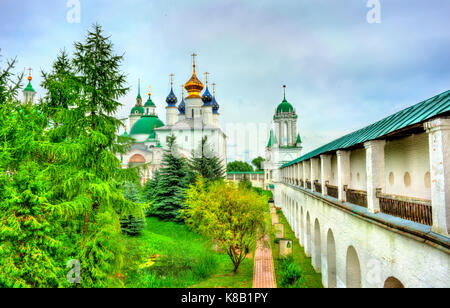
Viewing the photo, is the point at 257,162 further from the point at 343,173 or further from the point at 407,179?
the point at 407,179

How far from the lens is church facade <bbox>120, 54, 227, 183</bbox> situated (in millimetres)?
51112

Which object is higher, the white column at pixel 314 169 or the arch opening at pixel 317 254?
the white column at pixel 314 169

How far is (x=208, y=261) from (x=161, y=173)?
54.4 feet

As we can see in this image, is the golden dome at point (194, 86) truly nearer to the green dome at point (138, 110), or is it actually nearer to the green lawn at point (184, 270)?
the green dome at point (138, 110)

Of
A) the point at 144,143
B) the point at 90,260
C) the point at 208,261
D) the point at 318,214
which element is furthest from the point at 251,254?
the point at 144,143

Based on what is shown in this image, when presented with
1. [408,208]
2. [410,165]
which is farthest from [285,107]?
[408,208]

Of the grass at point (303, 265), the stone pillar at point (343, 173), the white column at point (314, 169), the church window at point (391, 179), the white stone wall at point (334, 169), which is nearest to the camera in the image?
the church window at point (391, 179)

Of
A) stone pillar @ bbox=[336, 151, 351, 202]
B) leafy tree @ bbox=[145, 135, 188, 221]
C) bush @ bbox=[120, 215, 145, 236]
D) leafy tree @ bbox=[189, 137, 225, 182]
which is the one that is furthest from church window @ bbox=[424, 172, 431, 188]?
leafy tree @ bbox=[189, 137, 225, 182]

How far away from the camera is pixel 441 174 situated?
15.9 feet

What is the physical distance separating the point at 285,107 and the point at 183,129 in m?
17.7

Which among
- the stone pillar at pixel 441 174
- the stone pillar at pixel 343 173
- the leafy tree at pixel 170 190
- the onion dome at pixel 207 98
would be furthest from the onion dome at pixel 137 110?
the stone pillar at pixel 441 174

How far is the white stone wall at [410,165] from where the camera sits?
25.9 ft
